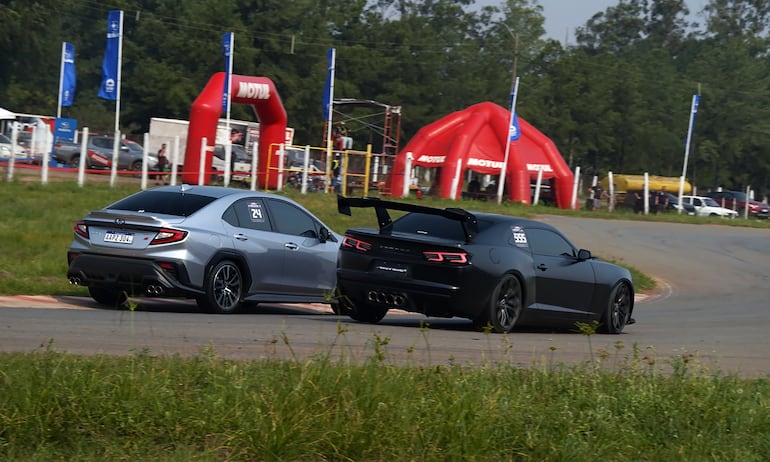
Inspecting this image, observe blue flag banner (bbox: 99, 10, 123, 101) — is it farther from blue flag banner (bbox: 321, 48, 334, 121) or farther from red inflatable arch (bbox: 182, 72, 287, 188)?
blue flag banner (bbox: 321, 48, 334, 121)

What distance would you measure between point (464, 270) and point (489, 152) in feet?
107

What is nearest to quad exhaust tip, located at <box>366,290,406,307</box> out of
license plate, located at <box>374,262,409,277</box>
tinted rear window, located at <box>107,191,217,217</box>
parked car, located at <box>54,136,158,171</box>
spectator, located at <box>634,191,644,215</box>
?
license plate, located at <box>374,262,409,277</box>

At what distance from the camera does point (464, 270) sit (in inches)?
467

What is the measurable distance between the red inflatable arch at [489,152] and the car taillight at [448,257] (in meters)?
30.5

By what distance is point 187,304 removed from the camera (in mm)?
14328

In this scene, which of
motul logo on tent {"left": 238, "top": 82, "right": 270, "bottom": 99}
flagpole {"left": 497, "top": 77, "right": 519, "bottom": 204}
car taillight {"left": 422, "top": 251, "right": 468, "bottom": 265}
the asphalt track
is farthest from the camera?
flagpole {"left": 497, "top": 77, "right": 519, "bottom": 204}

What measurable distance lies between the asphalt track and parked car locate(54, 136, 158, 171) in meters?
31.7

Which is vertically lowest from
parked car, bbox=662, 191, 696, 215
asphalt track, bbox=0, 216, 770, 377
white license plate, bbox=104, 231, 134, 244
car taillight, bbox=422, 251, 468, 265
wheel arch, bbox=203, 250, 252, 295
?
asphalt track, bbox=0, 216, 770, 377

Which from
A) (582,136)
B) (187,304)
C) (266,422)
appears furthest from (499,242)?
(582,136)

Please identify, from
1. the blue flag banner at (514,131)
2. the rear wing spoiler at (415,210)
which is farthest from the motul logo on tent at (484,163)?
the rear wing spoiler at (415,210)

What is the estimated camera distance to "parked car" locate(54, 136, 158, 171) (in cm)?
4788

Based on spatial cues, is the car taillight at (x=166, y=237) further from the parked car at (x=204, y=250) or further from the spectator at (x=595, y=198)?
the spectator at (x=595, y=198)

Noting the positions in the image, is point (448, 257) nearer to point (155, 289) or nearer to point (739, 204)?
point (155, 289)

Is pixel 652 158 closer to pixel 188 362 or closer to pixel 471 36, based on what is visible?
pixel 471 36
